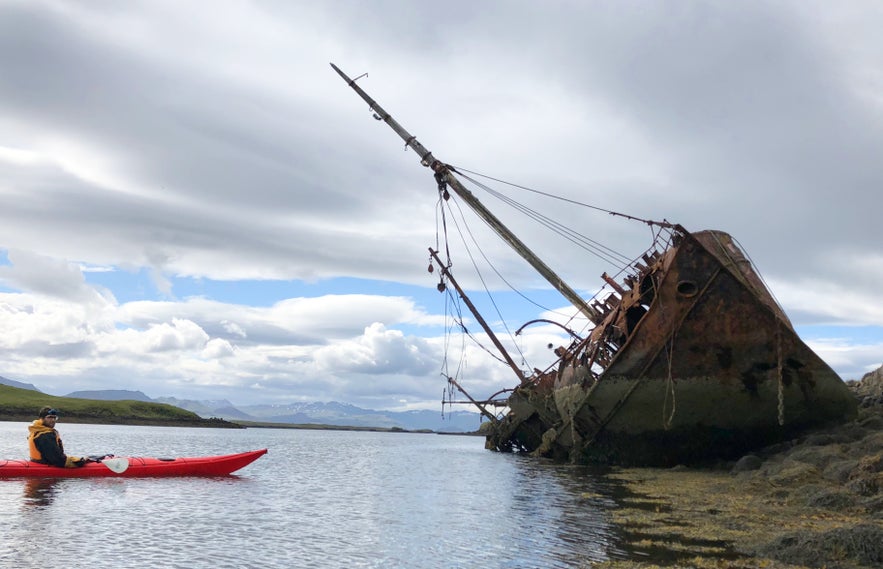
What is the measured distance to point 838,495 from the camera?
47.6ft

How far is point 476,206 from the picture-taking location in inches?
1328

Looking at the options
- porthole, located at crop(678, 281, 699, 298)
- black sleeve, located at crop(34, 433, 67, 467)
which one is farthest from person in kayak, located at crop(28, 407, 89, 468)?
porthole, located at crop(678, 281, 699, 298)

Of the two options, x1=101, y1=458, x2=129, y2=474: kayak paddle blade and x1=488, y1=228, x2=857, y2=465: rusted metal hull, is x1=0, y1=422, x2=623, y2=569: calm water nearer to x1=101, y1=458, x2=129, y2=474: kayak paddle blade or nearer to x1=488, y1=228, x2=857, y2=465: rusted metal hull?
x1=101, y1=458, x2=129, y2=474: kayak paddle blade

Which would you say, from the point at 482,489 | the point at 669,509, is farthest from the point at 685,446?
the point at 669,509

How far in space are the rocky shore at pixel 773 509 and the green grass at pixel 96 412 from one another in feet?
349

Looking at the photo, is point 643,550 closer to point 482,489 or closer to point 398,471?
point 482,489

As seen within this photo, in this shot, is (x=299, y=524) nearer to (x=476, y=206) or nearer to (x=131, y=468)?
(x=131, y=468)

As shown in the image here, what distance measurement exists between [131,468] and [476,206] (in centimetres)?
1888

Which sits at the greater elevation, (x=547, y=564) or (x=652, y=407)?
(x=652, y=407)

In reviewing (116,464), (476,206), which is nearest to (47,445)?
(116,464)

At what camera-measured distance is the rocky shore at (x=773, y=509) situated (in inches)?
407

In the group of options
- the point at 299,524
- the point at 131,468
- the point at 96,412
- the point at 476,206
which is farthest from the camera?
the point at 96,412

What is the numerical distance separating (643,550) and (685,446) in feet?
48.7

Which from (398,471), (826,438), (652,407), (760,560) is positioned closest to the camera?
(760,560)
